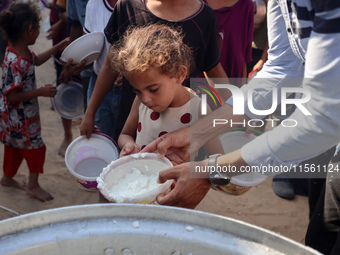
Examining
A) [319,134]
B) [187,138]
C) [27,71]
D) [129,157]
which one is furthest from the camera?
[27,71]

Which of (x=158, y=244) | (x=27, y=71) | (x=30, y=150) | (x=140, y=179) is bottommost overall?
(x=30, y=150)

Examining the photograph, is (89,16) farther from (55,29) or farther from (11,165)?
(55,29)

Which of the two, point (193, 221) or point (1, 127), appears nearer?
point (193, 221)

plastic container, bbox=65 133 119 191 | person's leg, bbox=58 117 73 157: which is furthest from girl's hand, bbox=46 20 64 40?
plastic container, bbox=65 133 119 191

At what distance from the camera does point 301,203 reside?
11.5ft

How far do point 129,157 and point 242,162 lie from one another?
0.46m

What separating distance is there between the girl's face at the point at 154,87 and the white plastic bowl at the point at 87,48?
981 millimetres

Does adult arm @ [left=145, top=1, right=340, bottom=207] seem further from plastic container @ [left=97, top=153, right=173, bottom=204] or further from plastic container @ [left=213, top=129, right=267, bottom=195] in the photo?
plastic container @ [left=213, top=129, right=267, bottom=195]

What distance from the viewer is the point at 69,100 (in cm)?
355

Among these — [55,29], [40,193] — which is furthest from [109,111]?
[55,29]

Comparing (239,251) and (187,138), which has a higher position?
(239,251)

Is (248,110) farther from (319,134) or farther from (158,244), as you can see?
(158,244)

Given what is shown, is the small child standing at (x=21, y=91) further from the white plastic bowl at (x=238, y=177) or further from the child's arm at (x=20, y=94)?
the white plastic bowl at (x=238, y=177)

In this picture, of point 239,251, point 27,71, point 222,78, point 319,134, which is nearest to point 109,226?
point 239,251
